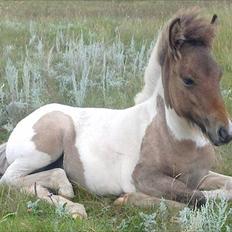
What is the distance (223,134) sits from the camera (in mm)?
4195

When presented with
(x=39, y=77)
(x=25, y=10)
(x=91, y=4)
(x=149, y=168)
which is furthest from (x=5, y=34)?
(x=91, y=4)

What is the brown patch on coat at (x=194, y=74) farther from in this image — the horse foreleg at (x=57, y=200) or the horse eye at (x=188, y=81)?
the horse foreleg at (x=57, y=200)

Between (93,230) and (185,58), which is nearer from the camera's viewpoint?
(93,230)

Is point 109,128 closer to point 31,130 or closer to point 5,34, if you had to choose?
point 31,130

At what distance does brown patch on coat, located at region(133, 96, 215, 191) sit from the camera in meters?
4.80

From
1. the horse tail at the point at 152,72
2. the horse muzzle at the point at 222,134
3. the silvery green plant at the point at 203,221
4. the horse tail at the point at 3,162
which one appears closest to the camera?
the silvery green plant at the point at 203,221

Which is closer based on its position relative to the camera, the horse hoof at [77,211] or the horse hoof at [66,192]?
the horse hoof at [77,211]

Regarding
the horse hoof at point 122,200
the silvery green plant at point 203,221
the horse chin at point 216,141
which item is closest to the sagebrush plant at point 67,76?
the horse hoof at point 122,200

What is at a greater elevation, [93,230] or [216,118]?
[216,118]

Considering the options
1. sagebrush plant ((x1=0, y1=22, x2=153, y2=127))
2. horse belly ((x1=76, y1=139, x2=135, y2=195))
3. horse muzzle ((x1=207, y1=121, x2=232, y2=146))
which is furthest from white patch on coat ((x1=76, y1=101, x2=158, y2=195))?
sagebrush plant ((x1=0, y1=22, x2=153, y2=127))

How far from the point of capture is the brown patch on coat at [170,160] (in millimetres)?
4797

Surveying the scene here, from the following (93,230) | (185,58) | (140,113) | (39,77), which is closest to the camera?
(93,230)

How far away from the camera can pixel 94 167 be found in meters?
5.22

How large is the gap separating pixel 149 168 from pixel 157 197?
0.23m
